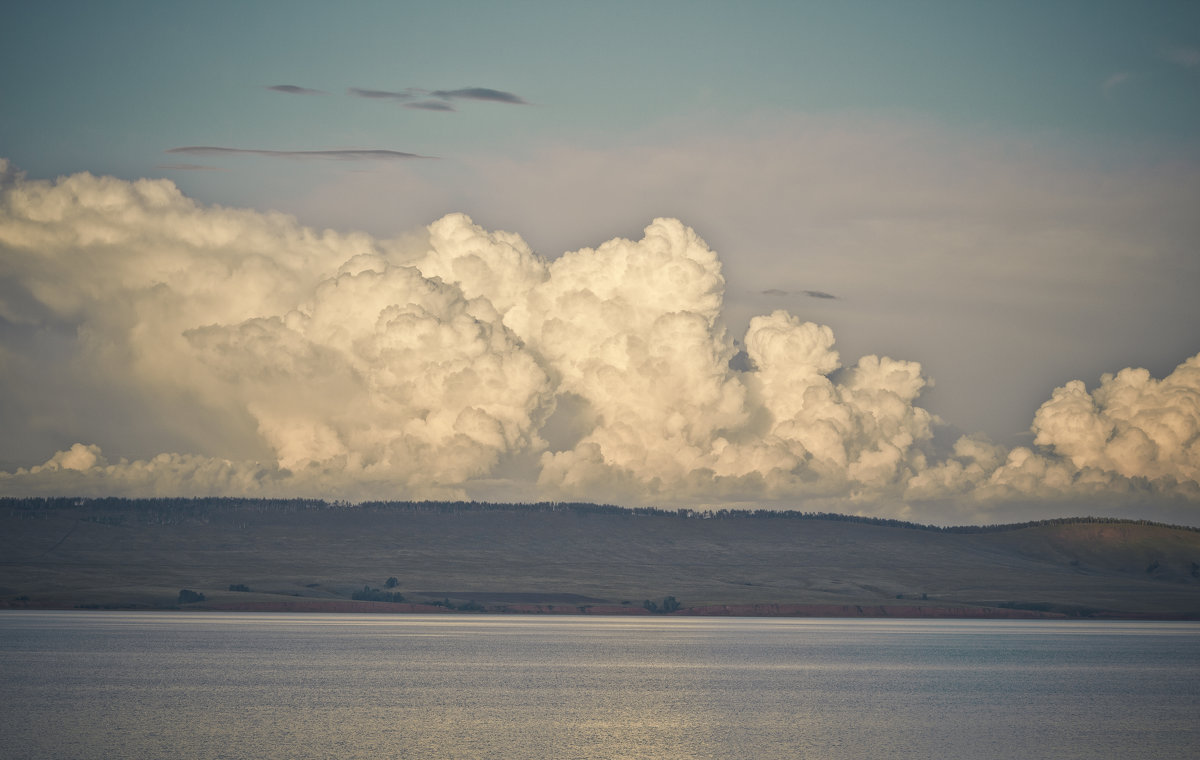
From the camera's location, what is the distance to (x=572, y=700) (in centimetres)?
9000

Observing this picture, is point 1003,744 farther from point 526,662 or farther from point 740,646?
point 740,646

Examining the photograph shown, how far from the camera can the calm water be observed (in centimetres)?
6775

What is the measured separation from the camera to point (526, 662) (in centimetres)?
12612

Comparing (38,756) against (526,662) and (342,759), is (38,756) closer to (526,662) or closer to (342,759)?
(342,759)

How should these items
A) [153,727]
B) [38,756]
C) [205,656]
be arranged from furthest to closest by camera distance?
[205,656]
[153,727]
[38,756]

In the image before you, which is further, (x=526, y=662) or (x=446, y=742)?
(x=526, y=662)

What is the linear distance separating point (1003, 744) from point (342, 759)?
35.0 meters

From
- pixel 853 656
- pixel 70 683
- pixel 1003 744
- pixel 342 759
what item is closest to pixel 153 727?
pixel 342 759

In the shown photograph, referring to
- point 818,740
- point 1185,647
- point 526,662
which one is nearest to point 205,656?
point 526,662

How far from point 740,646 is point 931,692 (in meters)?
60.5

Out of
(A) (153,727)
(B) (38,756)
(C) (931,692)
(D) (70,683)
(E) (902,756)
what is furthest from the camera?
(C) (931,692)

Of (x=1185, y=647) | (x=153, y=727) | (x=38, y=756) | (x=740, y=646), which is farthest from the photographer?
(x=1185, y=647)

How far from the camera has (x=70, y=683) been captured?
9438 centimetres

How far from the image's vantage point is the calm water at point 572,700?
67.8 m
